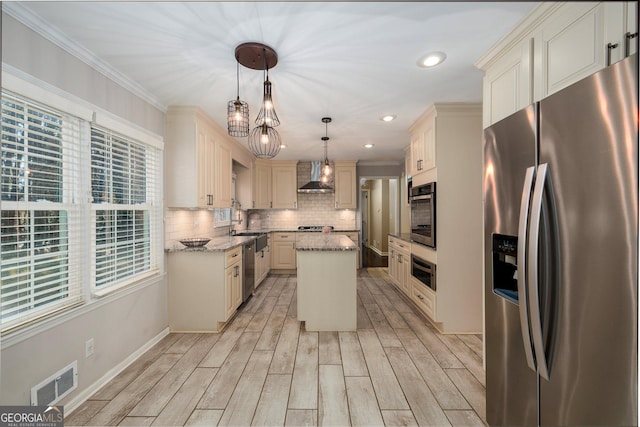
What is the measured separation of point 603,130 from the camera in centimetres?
98

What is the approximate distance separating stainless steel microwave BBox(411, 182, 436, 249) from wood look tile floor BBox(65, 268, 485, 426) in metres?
1.02

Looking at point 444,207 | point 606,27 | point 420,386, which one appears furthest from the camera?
point 444,207

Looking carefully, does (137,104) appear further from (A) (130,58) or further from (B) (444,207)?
(B) (444,207)

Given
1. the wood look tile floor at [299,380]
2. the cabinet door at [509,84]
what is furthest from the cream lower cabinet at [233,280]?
the cabinet door at [509,84]

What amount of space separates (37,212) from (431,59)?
285cm

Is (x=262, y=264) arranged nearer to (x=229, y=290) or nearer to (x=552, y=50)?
(x=229, y=290)

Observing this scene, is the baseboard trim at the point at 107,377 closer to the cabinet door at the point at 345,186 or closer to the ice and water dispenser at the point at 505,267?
the ice and water dispenser at the point at 505,267

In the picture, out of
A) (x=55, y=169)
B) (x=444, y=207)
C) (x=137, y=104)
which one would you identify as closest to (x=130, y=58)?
(x=137, y=104)

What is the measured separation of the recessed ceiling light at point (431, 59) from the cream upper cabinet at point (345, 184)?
4015mm

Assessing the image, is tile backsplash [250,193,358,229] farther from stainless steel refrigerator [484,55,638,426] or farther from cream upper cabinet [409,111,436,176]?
stainless steel refrigerator [484,55,638,426]

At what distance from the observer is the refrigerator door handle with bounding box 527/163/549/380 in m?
1.14

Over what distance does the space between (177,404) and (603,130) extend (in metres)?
2.68

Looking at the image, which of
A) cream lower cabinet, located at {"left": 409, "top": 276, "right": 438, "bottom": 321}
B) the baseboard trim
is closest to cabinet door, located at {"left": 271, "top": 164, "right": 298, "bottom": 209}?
cream lower cabinet, located at {"left": 409, "top": 276, "right": 438, "bottom": 321}

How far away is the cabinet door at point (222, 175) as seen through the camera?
3751mm
